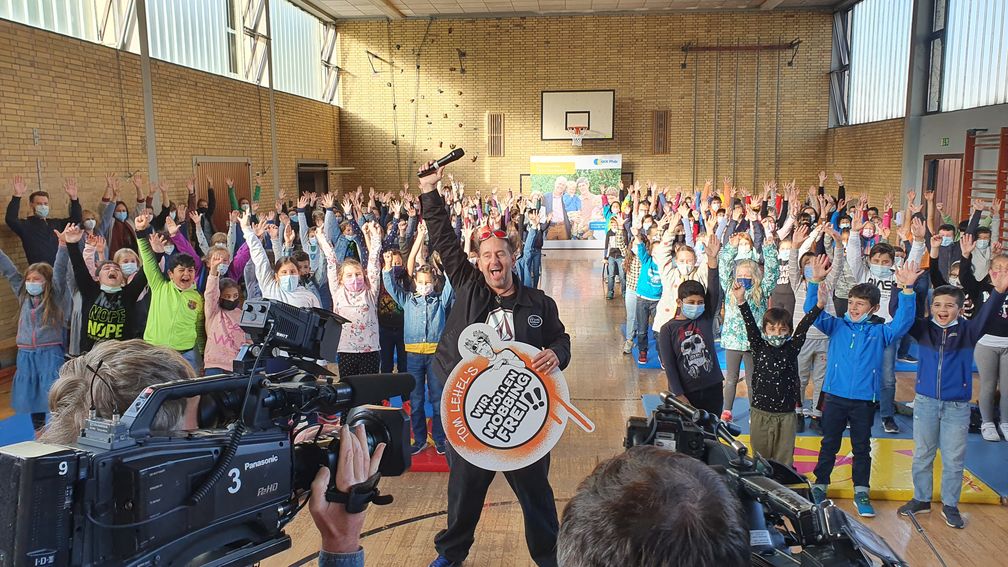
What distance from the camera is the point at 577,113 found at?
2022 cm

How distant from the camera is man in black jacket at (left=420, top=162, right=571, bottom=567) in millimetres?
3596

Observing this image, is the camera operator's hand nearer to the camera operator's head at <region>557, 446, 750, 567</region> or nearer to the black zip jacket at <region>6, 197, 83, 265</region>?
the camera operator's head at <region>557, 446, 750, 567</region>

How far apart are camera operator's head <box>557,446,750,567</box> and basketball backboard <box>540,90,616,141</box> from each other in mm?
19657

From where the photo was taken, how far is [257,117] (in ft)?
52.0

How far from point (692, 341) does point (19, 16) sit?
9.31m

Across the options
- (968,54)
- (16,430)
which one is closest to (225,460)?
(16,430)

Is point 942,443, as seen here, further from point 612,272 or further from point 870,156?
point 870,156

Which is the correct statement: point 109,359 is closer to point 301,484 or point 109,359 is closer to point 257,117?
point 301,484

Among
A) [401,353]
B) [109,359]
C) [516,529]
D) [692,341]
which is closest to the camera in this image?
[109,359]

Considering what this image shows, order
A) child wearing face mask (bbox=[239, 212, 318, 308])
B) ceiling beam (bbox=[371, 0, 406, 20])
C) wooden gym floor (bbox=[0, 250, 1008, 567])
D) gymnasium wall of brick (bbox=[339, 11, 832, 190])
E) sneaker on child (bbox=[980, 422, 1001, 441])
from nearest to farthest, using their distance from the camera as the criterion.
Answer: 1. wooden gym floor (bbox=[0, 250, 1008, 567])
2. sneaker on child (bbox=[980, 422, 1001, 441])
3. child wearing face mask (bbox=[239, 212, 318, 308])
4. ceiling beam (bbox=[371, 0, 406, 20])
5. gymnasium wall of brick (bbox=[339, 11, 832, 190])

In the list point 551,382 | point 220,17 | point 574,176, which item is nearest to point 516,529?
point 551,382

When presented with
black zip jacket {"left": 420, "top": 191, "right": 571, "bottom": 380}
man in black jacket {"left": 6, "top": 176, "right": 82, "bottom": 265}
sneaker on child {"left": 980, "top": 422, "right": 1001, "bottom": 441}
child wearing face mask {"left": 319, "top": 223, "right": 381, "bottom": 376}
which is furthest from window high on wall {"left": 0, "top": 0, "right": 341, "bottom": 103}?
sneaker on child {"left": 980, "top": 422, "right": 1001, "bottom": 441}

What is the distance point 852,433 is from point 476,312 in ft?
8.50

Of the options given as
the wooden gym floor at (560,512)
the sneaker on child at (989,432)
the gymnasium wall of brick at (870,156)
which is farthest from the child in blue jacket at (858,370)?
the gymnasium wall of brick at (870,156)
